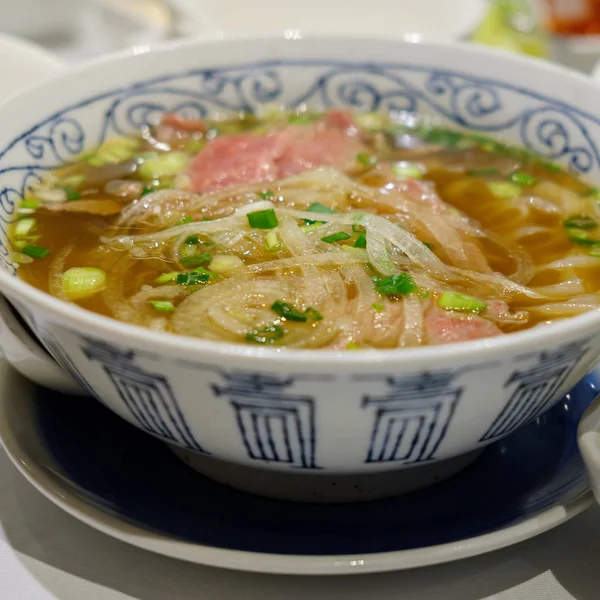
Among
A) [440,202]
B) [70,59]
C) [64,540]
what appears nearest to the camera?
[64,540]

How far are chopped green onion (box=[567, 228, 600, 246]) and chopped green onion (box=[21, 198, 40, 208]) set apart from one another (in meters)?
1.45

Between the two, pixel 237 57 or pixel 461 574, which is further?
pixel 237 57

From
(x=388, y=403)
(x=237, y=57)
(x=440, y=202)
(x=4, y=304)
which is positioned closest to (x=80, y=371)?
(x=4, y=304)

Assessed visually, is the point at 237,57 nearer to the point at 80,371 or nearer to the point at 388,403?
the point at 80,371

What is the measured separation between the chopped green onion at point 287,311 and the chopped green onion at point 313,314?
11 millimetres

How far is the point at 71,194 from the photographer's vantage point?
2.09 meters

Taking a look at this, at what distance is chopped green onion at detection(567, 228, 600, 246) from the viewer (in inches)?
76.0

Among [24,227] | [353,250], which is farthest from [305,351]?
[24,227]

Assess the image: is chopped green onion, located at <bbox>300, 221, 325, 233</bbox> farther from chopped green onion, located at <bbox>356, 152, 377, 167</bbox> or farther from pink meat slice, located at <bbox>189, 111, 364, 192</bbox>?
chopped green onion, located at <bbox>356, 152, 377, 167</bbox>

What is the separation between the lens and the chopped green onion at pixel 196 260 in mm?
1700

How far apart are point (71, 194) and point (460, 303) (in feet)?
3.90

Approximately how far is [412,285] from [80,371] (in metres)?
0.69

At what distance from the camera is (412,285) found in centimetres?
152

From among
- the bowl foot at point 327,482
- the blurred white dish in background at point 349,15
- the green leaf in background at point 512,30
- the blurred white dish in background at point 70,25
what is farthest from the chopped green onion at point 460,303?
the blurred white dish in background at point 70,25
